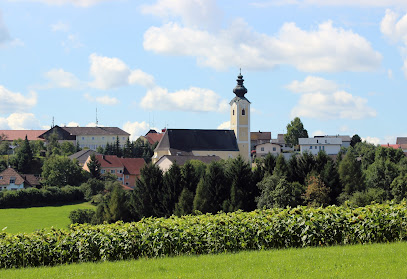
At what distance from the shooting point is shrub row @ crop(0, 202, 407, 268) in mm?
13586

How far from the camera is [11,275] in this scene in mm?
12070

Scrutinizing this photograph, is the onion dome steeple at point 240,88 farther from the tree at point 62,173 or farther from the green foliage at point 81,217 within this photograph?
the green foliage at point 81,217

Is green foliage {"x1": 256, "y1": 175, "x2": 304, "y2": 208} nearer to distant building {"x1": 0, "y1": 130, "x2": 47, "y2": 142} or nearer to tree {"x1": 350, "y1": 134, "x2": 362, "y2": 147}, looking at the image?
tree {"x1": 350, "y1": 134, "x2": 362, "y2": 147}

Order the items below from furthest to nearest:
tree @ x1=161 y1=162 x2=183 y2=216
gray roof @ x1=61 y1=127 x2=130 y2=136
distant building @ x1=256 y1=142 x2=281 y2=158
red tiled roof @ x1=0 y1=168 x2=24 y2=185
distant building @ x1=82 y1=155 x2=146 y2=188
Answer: gray roof @ x1=61 y1=127 x2=130 y2=136 → distant building @ x1=256 y1=142 x2=281 y2=158 → distant building @ x1=82 y1=155 x2=146 y2=188 → red tiled roof @ x1=0 y1=168 x2=24 y2=185 → tree @ x1=161 y1=162 x2=183 y2=216

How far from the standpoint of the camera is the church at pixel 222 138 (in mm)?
95250

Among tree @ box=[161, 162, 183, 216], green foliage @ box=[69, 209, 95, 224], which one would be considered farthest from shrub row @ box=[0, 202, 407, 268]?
green foliage @ box=[69, 209, 95, 224]

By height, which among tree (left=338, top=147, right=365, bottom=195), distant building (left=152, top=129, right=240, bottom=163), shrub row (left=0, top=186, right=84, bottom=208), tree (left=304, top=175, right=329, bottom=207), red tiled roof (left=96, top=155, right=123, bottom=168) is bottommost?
shrub row (left=0, top=186, right=84, bottom=208)

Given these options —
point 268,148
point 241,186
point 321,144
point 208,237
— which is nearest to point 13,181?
point 241,186

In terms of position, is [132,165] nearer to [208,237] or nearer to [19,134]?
[19,134]

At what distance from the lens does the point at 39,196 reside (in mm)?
74188

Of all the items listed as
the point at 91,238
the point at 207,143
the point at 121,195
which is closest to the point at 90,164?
the point at 207,143

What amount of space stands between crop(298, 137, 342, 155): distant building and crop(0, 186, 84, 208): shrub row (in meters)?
55.9

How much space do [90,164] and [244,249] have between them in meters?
79.8

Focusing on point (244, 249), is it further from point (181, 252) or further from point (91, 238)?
point (91, 238)
